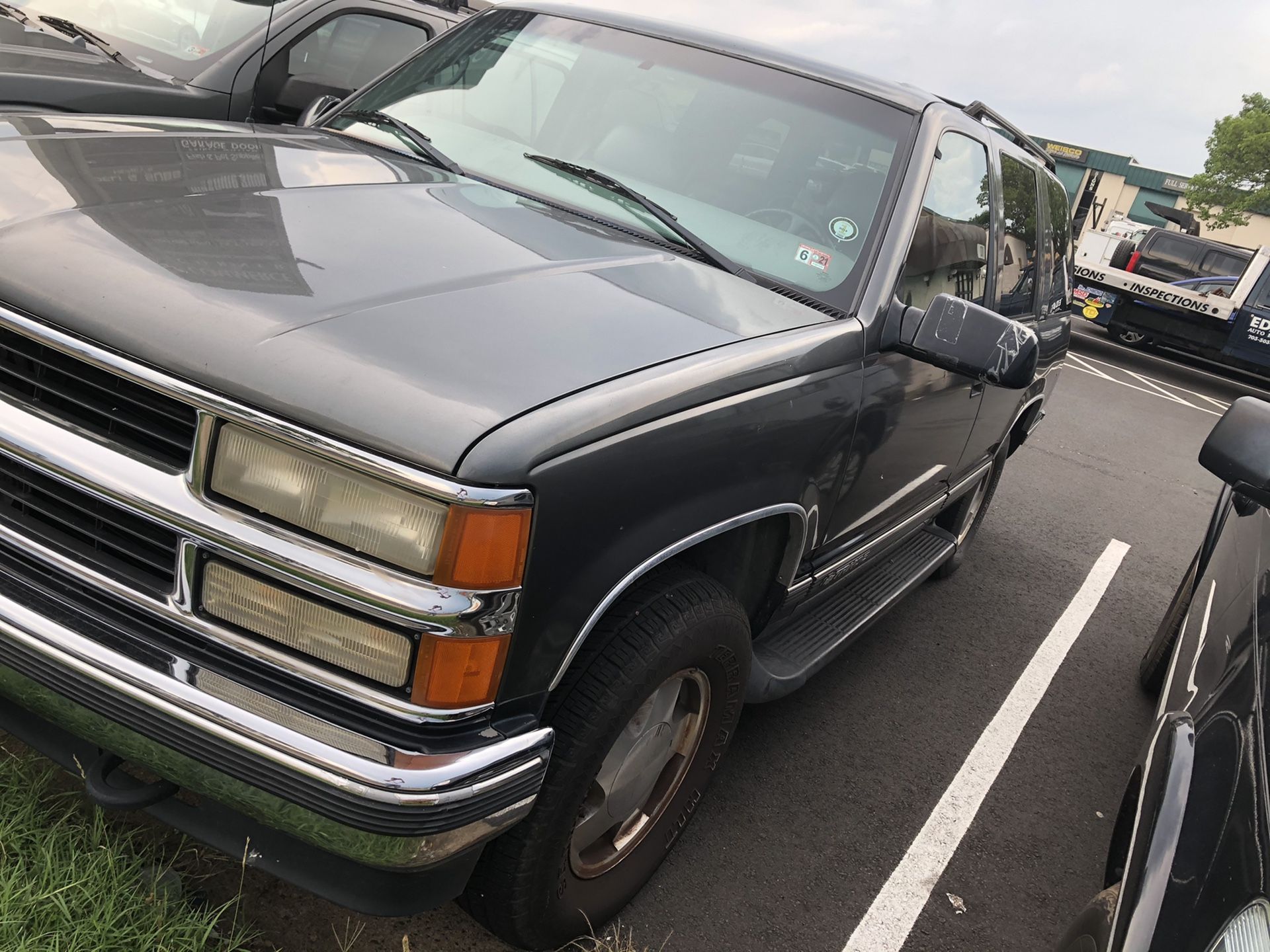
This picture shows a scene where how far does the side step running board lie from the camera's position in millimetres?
2758

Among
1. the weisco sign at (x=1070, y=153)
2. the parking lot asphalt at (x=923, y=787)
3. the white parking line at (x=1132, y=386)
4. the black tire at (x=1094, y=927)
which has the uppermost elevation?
the weisco sign at (x=1070, y=153)

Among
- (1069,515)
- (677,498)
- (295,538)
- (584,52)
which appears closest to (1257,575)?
(677,498)

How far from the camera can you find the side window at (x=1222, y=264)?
53.7 ft

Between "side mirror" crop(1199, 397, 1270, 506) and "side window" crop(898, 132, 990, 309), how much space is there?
87cm

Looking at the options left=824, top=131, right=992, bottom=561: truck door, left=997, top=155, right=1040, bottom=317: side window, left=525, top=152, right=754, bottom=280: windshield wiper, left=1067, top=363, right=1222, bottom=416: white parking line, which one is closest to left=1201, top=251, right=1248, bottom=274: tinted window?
left=1067, top=363, right=1222, bottom=416: white parking line

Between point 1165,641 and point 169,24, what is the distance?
5414 mm

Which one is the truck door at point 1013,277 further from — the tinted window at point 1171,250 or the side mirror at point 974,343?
the tinted window at point 1171,250

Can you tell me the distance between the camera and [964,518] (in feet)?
16.2

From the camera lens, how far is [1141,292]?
15.2 metres

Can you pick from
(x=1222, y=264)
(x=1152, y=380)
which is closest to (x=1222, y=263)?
(x=1222, y=264)

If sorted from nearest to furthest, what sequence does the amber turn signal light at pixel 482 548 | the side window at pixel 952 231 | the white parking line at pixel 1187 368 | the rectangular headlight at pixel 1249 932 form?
the rectangular headlight at pixel 1249 932, the amber turn signal light at pixel 482 548, the side window at pixel 952 231, the white parking line at pixel 1187 368

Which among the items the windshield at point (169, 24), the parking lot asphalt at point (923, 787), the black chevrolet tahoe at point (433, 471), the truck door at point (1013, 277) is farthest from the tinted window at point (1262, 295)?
the black chevrolet tahoe at point (433, 471)

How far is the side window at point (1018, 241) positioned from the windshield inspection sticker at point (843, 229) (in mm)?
1214

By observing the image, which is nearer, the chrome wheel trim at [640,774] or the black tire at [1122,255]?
the chrome wheel trim at [640,774]
